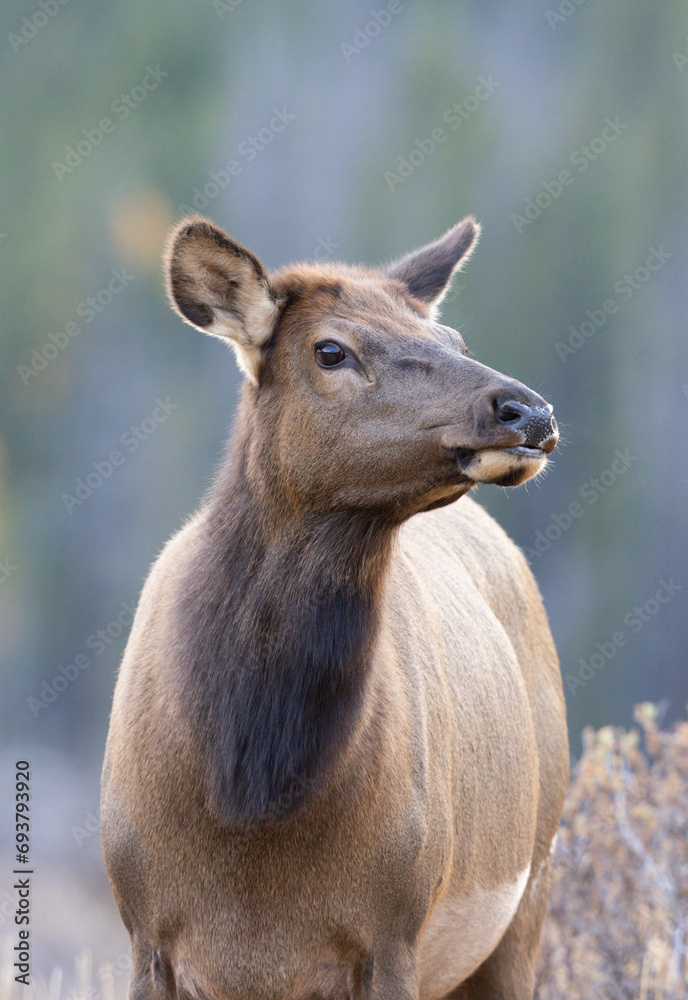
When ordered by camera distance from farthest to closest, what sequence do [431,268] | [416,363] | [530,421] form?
[431,268] < [416,363] < [530,421]

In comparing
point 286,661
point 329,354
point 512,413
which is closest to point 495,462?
point 512,413

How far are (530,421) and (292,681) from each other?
99 cm

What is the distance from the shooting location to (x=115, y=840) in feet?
11.3

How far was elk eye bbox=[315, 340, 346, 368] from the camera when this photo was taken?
325 cm

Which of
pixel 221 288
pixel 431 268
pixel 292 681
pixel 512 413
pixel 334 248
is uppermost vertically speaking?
pixel 431 268

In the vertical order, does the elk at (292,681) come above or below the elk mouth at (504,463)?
below

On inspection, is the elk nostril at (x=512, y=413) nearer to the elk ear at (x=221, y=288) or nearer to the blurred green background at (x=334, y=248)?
the elk ear at (x=221, y=288)

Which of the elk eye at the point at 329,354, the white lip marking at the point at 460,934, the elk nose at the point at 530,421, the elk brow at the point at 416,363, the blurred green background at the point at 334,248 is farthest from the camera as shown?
the blurred green background at the point at 334,248

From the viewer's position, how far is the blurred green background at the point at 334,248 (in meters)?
14.3

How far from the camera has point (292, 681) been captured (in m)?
3.26

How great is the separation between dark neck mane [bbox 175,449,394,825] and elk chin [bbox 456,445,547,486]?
370 mm

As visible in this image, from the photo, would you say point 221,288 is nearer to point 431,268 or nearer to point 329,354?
point 329,354

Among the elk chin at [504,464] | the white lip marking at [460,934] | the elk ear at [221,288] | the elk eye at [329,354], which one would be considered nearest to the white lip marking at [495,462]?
the elk chin at [504,464]

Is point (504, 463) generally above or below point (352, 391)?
above
